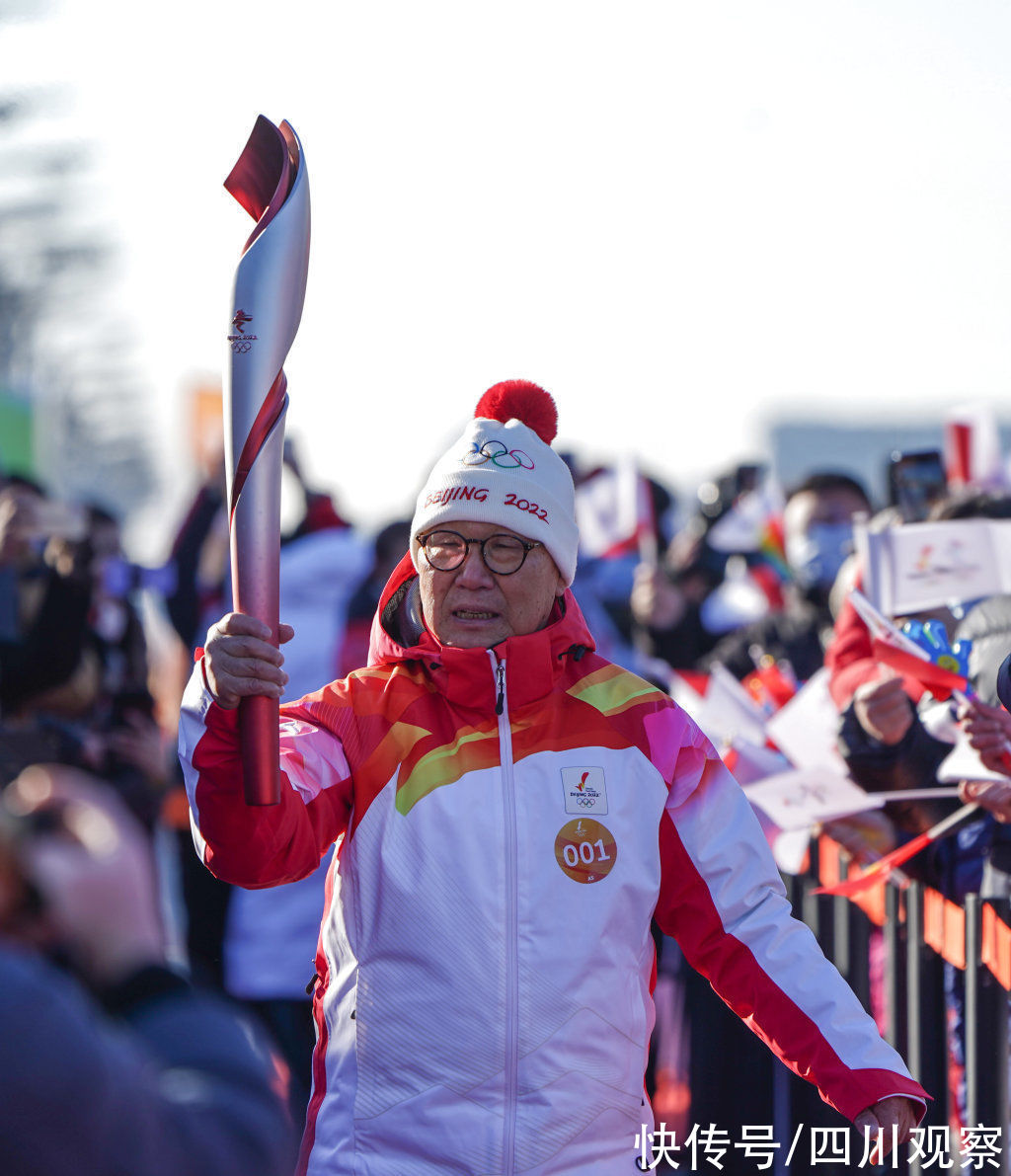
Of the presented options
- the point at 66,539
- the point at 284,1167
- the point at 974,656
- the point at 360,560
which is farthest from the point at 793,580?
the point at 284,1167

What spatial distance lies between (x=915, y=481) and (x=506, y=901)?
2.75 m

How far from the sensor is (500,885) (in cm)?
229

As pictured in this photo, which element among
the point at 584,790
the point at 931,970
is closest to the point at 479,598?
the point at 584,790

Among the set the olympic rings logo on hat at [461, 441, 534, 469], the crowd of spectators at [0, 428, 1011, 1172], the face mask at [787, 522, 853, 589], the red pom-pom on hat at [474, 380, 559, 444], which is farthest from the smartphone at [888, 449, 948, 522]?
the olympic rings logo on hat at [461, 441, 534, 469]

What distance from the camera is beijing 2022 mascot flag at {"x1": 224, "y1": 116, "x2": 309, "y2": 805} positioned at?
2.19 meters

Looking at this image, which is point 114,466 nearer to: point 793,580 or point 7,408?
point 7,408

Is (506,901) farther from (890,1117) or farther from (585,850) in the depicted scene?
(890,1117)

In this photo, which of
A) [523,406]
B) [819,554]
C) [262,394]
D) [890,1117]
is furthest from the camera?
[819,554]

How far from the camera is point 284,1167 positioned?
1350 millimetres

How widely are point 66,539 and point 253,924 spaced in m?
1.43

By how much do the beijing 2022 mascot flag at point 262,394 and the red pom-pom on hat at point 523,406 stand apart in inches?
24.5

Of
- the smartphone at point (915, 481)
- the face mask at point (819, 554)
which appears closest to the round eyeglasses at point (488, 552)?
the smartphone at point (915, 481)

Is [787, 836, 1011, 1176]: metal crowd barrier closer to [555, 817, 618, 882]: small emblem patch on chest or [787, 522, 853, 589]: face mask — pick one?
[555, 817, 618, 882]: small emblem patch on chest

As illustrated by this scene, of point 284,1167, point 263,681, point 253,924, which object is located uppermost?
point 263,681
